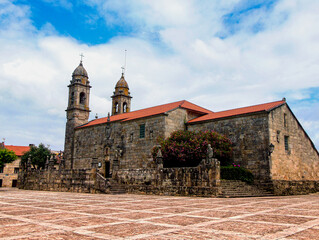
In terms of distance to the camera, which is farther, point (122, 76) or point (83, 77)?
point (122, 76)

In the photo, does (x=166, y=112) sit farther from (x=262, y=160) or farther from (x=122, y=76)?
(x=122, y=76)

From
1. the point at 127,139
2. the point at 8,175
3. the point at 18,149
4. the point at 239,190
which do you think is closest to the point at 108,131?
the point at 127,139

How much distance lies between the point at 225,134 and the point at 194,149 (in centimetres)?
328

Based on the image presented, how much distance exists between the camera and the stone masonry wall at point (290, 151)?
21612 mm

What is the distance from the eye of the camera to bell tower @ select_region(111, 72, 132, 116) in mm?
43388

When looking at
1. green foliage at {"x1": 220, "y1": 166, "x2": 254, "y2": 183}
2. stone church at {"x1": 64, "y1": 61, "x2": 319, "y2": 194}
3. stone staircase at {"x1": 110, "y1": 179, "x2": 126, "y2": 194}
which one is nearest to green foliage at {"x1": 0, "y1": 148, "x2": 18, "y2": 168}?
stone church at {"x1": 64, "y1": 61, "x2": 319, "y2": 194}

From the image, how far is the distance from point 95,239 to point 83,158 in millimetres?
30157

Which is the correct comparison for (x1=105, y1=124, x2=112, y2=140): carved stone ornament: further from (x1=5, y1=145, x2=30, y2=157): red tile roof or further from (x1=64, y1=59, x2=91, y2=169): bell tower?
(x1=5, y1=145, x2=30, y2=157): red tile roof

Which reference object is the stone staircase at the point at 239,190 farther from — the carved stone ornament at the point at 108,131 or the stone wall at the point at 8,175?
the stone wall at the point at 8,175

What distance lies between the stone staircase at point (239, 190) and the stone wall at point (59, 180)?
388 inches

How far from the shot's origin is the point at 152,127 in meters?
26.9

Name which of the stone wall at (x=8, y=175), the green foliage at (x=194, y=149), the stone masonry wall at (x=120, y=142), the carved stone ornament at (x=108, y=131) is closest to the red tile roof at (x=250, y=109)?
the green foliage at (x=194, y=149)

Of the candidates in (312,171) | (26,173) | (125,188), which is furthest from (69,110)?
(312,171)

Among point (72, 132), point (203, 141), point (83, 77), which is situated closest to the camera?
point (203, 141)
